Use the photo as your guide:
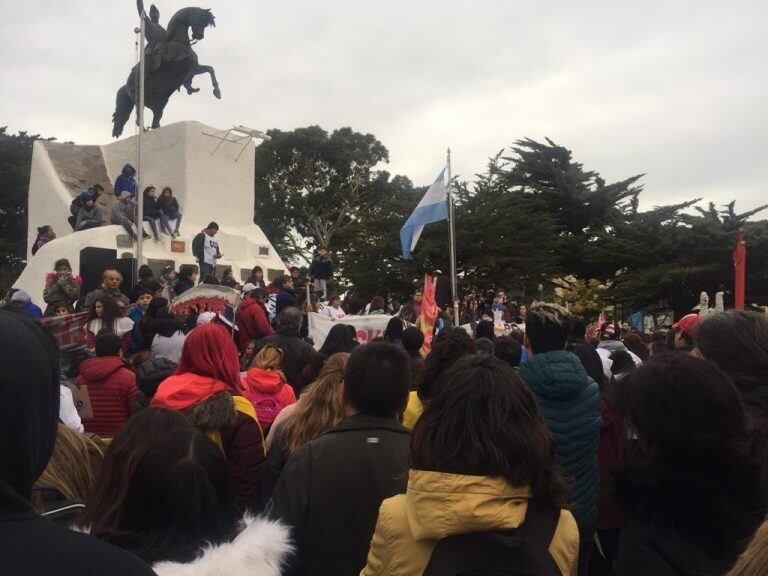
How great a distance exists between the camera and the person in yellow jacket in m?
1.66

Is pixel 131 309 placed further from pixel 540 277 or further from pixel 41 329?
pixel 540 277

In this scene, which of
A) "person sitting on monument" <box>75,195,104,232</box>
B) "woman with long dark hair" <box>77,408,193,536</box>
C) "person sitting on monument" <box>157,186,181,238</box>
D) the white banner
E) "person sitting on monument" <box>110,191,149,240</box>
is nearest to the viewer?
"woman with long dark hair" <box>77,408,193,536</box>

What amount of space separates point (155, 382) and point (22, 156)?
39.7m

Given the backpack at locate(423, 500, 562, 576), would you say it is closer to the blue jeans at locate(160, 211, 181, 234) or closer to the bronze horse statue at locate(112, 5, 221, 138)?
the blue jeans at locate(160, 211, 181, 234)

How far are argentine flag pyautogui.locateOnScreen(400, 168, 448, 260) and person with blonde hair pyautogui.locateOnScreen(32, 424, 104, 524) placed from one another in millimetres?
11794

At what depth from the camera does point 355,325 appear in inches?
389

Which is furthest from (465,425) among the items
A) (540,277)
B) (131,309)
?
(540,277)

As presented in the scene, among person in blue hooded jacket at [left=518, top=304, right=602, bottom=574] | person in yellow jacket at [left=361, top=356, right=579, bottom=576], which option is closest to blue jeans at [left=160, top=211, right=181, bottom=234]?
person in blue hooded jacket at [left=518, top=304, right=602, bottom=574]

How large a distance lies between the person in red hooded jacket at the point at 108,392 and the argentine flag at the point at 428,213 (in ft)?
31.1

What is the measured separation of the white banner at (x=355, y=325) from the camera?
9797 mm

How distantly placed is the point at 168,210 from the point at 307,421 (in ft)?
48.7

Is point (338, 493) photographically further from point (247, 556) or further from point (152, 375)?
point (152, 375)

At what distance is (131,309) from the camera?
8.73 metres

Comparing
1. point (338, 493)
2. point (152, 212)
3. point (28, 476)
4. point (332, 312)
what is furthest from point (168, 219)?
point (28, 476)
